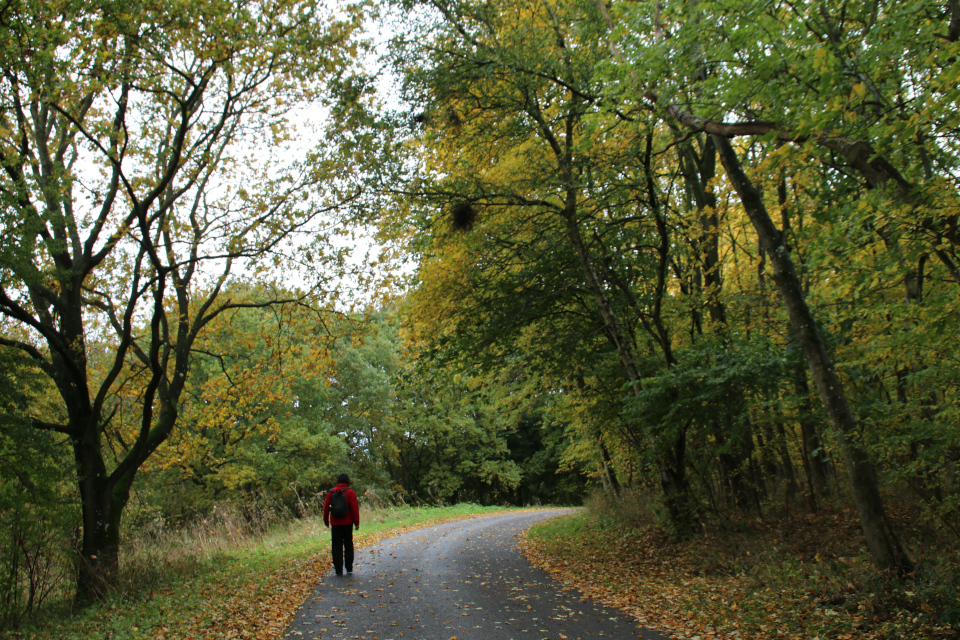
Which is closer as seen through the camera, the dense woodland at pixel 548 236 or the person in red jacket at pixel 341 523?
the dense woodland at pixel 548 236

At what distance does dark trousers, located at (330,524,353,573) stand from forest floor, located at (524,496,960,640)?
319 centimetres

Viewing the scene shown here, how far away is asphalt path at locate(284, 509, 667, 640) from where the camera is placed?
5.72 m

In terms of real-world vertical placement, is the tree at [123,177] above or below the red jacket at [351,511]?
above

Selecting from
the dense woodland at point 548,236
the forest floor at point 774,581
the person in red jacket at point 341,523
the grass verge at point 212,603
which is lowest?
the forest floor at point 774,581

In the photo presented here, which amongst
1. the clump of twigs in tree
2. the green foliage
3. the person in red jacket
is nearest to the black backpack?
the person in red jacket

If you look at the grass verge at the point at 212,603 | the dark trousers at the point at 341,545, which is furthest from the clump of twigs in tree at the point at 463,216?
the grass verge at the point at 212,603

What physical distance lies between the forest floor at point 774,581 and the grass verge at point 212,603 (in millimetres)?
3890

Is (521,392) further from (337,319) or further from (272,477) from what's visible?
(272,477)

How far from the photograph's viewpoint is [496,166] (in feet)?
35.8

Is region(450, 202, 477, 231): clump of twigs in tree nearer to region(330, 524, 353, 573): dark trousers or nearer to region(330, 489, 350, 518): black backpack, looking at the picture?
region(330, 489, 350, 518): black backpack

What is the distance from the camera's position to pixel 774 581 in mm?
6715

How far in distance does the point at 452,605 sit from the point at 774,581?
3.75 metres

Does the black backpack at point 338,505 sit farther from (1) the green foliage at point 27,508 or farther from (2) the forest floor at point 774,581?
(1) the green foliage at point 27,508

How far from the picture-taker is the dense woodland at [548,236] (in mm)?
5570
